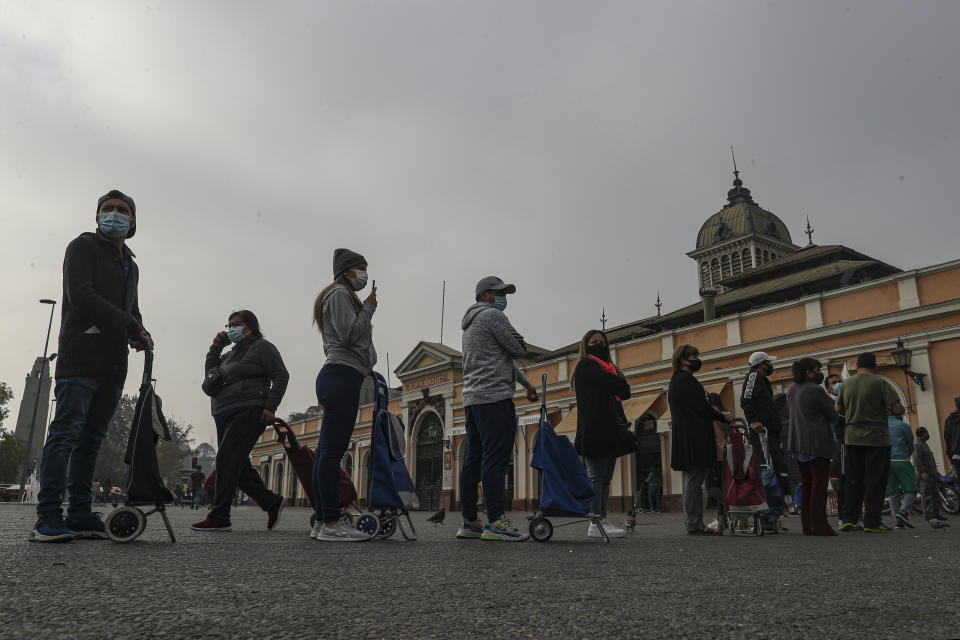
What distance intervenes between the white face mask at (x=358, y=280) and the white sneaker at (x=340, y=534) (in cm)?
157

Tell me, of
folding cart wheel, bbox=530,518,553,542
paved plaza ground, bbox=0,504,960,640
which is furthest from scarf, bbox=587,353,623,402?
paved plaza ground, bbox=0,504,960,640

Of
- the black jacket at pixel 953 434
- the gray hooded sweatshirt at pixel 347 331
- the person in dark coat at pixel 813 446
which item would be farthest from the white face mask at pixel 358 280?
the black jacket at pixel 953 434

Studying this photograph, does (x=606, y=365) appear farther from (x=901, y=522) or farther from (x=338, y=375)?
(x=901, y=522)

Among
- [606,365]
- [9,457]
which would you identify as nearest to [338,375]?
[606,365]

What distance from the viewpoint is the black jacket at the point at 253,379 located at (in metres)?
5.13

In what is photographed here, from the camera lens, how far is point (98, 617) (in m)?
1.51

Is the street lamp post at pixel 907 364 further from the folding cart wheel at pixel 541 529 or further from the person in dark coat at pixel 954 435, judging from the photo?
the folding cart wheel at pixel 541 529

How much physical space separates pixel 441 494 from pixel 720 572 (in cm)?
2828

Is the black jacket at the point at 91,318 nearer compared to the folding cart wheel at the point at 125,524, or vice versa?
the folding cart wheel at the point at 125,524

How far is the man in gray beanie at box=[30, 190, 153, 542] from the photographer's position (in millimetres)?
3592

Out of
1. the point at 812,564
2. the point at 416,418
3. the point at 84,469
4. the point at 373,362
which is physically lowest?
the point at 812,564

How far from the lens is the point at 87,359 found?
3.76m

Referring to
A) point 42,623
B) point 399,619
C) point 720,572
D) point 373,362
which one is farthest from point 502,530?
point 42,623

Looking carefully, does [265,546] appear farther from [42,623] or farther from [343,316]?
[42,623]
